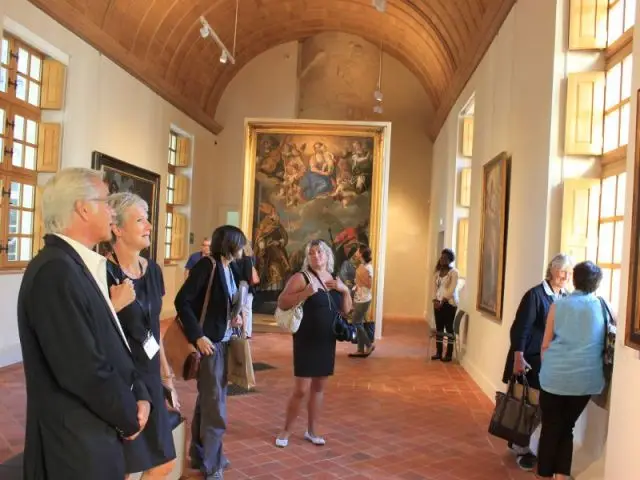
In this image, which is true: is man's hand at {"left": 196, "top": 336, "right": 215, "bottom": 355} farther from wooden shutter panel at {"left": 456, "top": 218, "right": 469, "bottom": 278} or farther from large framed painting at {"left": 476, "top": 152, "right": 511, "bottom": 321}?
wooden shutter panel at {"left": 456, "top": 218, "right": 469, "bottom": 278}

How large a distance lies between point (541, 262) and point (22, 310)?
16.2 feet

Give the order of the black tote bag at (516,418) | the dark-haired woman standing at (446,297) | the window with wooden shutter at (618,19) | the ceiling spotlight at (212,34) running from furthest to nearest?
1. the ceiling spotlight at (212,34)
2. the dark-haired woman standing at (446,297)
3. the window with wooden shutter at (618,19)
4. the black tote bag at (516,418)

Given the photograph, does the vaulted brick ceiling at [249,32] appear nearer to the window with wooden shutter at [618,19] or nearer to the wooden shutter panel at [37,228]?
the window with wooden shutter at [618,19]

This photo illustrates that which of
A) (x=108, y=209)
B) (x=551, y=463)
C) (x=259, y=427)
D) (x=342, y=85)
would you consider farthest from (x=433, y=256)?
(x=108, y=209)

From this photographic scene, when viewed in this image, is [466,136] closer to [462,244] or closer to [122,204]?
[462,244]

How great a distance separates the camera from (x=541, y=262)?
5762 mm

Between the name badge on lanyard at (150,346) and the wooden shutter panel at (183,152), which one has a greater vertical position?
the wooden shutter panel at (183,152)

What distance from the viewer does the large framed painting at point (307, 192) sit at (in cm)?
1292

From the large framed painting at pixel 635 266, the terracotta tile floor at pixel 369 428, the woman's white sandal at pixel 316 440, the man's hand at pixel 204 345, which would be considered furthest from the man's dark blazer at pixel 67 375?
the woman's white sandal at pixel 316 440

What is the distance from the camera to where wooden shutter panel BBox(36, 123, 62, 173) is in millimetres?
9156

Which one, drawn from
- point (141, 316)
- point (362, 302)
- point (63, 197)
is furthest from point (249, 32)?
point (63, 197)

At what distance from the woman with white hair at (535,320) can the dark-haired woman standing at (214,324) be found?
2.25 m

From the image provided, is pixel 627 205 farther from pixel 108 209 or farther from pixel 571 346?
pixel 108 209

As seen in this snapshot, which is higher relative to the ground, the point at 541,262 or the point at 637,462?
the point at 541,262
